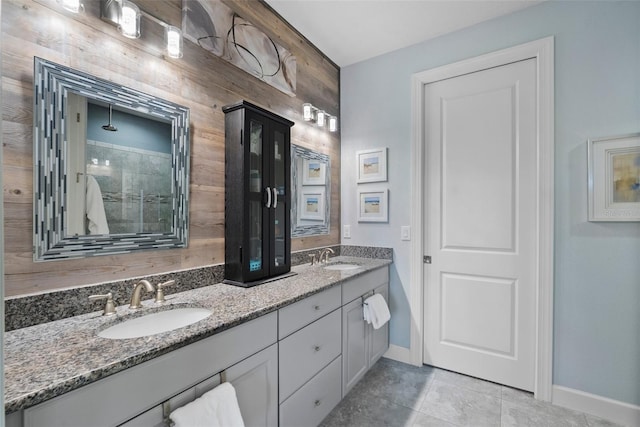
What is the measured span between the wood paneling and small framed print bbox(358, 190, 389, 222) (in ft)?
3.37

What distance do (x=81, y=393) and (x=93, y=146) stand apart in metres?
0.94

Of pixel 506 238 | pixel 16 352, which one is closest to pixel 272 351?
pixel 16 352

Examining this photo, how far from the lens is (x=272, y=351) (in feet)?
4.54

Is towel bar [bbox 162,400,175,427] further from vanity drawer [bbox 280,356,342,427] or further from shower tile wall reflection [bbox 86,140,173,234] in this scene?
shower tile wall reflection [bbox 86,140,173,234]

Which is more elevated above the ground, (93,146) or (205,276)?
(93,146)

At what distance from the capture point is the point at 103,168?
1311 millimetres

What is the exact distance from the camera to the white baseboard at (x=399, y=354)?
257 cm

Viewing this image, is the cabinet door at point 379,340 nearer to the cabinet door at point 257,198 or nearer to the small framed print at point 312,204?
the small framed print at point 312,204

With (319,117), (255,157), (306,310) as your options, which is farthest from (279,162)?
(306,310)

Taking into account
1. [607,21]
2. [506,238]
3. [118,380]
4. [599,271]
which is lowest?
[118,380]

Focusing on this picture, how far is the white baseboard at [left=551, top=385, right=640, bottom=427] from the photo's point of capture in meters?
1.83

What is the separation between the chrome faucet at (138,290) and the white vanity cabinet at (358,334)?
1.10 m

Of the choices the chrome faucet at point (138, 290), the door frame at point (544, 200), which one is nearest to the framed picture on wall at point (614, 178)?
the door frame at point (544, 200)

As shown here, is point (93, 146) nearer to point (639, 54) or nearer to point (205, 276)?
point (205, 276)
